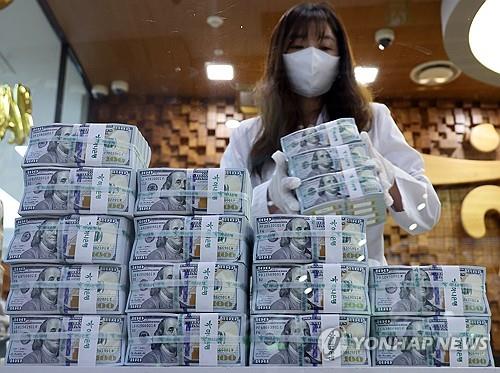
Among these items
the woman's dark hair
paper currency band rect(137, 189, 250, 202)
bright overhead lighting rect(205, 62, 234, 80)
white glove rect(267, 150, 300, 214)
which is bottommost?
paper currency band rect(137, 189, 250, 202)

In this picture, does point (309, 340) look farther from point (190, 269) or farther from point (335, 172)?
point (335, 172)

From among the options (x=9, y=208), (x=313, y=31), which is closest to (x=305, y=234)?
(x=313, y=31)

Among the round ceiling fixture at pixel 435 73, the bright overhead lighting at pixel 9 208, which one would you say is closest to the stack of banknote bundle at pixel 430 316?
the bright overhead lighting at pixel 9 208

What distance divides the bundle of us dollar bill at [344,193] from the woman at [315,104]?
1.04 ft

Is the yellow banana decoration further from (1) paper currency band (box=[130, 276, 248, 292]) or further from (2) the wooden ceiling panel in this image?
(1) paper currency band (box=[130, 276, 248, 292])

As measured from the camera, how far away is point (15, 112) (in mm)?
2424

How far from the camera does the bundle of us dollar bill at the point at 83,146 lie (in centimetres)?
116

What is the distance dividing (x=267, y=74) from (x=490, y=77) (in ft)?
3.89

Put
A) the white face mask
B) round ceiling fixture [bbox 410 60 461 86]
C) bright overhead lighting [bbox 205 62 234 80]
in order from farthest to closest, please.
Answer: round ceiling fixture [bbox 410 60 461 86] → bright overhead lighting [bbox 205 62 234 80] → the white face mask

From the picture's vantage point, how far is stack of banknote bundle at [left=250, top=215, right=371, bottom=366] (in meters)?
1.01

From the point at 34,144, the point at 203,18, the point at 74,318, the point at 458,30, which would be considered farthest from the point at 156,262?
→ the point at 458,30

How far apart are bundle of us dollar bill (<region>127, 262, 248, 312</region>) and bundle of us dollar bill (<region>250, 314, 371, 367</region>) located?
0.06 meters

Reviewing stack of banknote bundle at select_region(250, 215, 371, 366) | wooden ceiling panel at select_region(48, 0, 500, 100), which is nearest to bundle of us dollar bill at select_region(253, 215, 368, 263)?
stack of banknote bundle at select_region(250, 215, 371, 366)

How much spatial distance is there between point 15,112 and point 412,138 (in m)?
1.62
